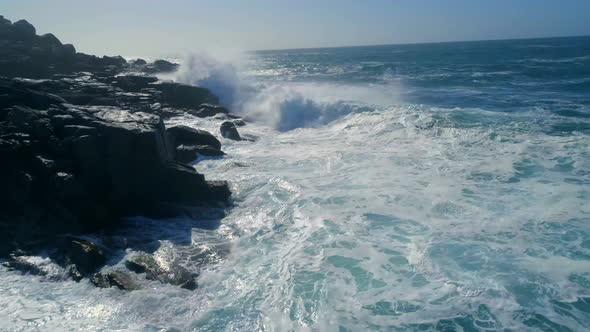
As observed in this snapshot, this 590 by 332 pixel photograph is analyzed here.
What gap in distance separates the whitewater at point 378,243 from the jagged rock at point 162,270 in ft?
0.73

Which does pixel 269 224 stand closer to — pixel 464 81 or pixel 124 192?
pixel 124 192

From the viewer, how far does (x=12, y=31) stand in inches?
1565

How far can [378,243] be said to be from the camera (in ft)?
28.1

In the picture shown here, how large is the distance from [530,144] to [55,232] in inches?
575

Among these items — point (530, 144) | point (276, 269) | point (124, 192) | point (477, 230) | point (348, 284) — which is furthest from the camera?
point (530, 144)

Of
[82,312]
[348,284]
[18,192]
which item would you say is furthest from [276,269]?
[18,192]

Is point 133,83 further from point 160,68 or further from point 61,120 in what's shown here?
point 160,68

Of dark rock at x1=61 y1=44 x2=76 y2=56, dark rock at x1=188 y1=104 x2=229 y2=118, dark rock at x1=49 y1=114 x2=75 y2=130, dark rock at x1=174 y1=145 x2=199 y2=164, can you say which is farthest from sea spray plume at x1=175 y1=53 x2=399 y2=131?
dark rock at x1=49 y1=114 x2=75 y2=130

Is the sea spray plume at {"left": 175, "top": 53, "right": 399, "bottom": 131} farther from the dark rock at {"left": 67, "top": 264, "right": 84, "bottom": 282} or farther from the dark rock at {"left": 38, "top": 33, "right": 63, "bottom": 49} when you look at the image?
the dark rock at {"left": 67, "top": 264, "right": 84, "bottom": 282}

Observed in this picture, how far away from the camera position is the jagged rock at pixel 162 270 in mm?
7582

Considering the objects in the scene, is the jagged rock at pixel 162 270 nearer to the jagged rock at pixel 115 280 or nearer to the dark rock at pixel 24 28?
the jagged rock at pixel 115 280

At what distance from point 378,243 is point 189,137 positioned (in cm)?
992

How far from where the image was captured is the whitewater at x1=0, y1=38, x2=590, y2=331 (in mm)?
6492

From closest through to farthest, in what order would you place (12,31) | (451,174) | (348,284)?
(348,284), (451,174), (12,31)
